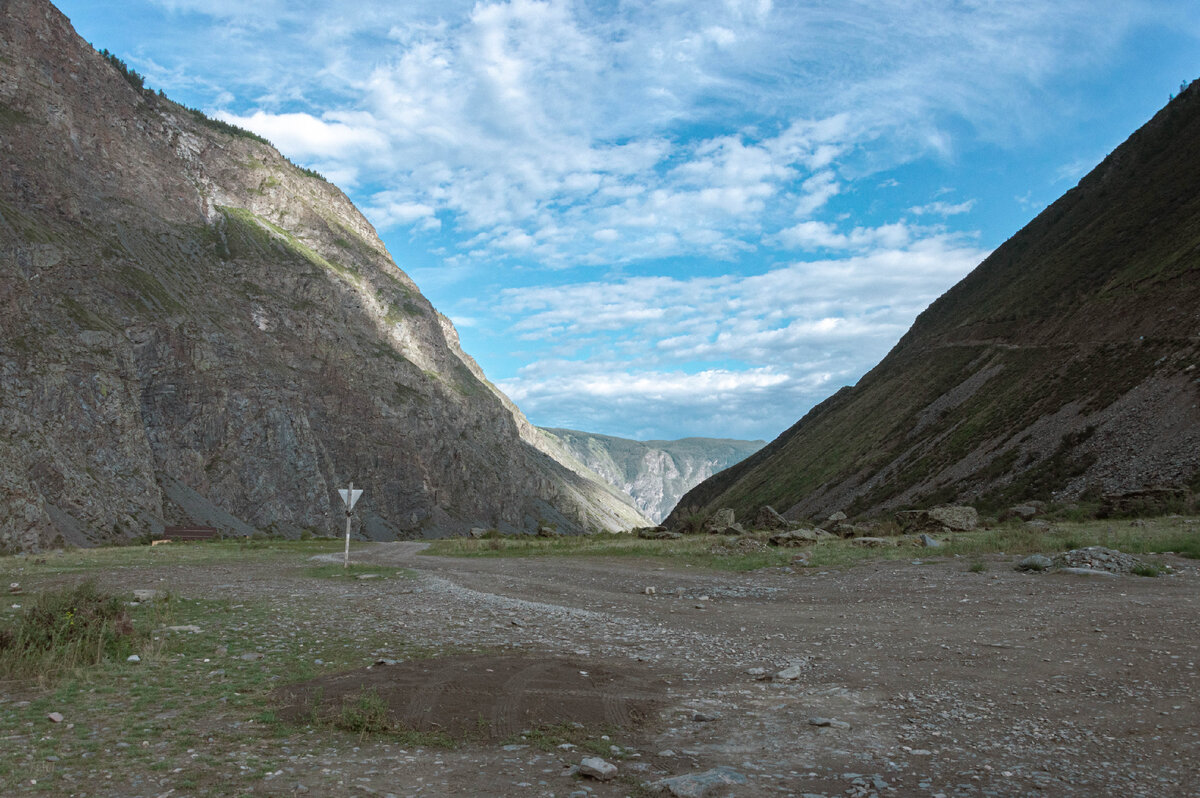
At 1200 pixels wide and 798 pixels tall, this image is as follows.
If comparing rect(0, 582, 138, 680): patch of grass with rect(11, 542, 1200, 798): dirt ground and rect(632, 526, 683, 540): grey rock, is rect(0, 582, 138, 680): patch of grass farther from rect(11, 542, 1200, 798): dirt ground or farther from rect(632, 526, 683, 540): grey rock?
rect(632, 526, 683, 540): grey rock

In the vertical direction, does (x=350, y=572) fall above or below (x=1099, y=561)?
below

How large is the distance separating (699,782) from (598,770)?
856 millimetres

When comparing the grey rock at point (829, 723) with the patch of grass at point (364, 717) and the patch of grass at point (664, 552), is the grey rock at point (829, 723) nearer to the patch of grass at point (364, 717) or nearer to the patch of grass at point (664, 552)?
the patch of grass at point (364, 717)

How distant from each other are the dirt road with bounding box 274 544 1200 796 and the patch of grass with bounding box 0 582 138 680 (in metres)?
4.24

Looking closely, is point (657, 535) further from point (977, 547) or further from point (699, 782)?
point (699, 782)

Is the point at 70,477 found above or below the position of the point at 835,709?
above

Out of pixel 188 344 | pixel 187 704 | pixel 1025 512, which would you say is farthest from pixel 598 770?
pixel 188 344

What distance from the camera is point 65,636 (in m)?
10.0

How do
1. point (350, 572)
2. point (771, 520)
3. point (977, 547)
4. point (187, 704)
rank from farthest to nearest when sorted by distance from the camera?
1. point (771, 520)
2. point (350, 572)
3. point (977, 547)
4. point (187, 704)

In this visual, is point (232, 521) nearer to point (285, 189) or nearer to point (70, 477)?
point (70, 477)

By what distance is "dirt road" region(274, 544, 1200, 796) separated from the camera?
6039 millimetres

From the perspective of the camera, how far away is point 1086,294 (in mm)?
62938

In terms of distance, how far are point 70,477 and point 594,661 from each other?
68.1 m

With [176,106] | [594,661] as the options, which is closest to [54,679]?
[594,661]
